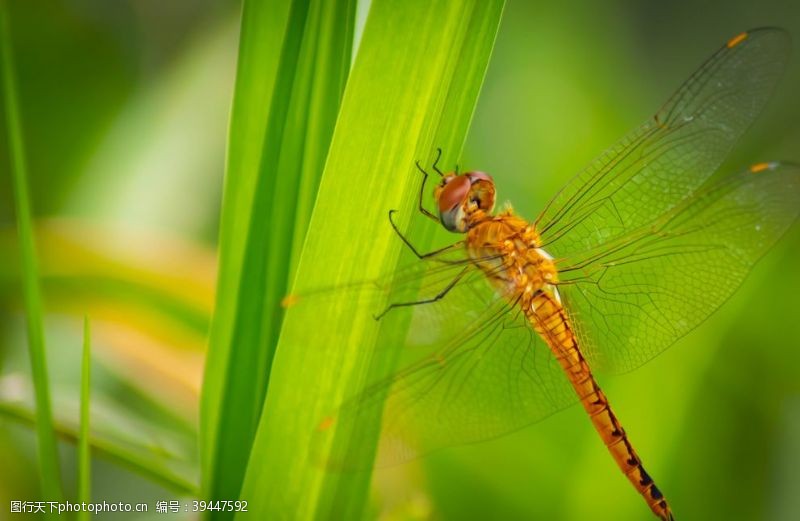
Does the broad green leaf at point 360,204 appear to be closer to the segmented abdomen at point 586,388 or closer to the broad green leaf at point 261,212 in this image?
the broad green leaf at point 261,212

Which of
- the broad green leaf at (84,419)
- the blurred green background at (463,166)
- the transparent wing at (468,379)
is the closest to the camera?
the broad green leaf at (84,419)

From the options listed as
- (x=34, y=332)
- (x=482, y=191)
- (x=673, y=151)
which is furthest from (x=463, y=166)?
(x=34, y=332)

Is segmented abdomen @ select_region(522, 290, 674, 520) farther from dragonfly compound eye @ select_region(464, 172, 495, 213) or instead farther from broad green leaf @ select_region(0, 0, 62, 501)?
broad green leaf @ select_region(0, 0, 62, 501)

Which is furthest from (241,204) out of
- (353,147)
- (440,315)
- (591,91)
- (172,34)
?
(591,91)

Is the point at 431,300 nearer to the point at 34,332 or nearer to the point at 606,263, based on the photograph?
the point at 606,263

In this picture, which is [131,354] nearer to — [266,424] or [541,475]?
[266,424]

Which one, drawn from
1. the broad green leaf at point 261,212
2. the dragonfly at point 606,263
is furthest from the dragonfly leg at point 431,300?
the broad green leaf at point 261,212
